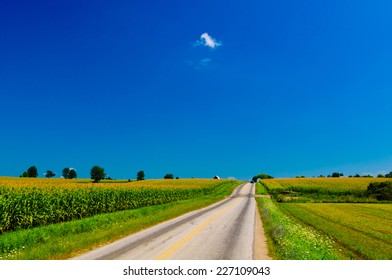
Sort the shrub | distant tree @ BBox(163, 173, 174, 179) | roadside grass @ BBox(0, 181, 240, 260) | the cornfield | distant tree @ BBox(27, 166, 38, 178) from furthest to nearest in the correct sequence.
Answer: distant tree @ BBox(163, 173, 174, 179) < distant tree @ BBox(27, 166, 38, 178) < the shrub < the cornfield < roadside grass @ BBox(0, 181, 240, 260)

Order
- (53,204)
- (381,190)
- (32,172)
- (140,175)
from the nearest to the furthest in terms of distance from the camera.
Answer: (53,204) < (381,190) < (32,172) < (140,175)

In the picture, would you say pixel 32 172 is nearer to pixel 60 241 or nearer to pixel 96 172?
pixel 96 172

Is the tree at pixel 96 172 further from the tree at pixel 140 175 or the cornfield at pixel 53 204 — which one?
the cornfield at pixel 53 204

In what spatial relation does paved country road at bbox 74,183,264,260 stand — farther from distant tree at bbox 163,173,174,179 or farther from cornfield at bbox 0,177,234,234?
distant tree at bbox 163,173,174,179

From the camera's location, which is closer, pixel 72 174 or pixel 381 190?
pixel 381 190

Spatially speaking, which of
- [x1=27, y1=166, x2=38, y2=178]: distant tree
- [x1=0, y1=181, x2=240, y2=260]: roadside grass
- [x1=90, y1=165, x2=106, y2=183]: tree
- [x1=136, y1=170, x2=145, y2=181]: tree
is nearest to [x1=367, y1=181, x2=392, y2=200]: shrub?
[x1=0, y1=181, x2=240, y2=260]: roadside grass

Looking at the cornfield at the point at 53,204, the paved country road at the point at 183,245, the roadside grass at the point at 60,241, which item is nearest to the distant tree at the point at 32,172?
the cornfield at the point at 53,204

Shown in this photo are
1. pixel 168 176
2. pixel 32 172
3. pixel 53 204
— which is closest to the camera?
pixel 53 204

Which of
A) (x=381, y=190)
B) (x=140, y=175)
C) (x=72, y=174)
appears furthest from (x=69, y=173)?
(x=381, y=190)

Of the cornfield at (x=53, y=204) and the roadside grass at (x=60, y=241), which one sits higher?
the cornfield at (x=53, y=204)

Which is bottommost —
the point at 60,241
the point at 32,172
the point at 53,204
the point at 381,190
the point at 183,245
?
the point at 381,190

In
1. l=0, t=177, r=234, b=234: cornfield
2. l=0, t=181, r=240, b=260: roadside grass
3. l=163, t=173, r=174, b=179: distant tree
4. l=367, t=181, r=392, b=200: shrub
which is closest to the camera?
l=0, t=181, r=240, b=260: roadside grass

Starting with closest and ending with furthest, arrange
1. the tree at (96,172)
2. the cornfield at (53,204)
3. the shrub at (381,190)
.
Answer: the cornfield at (53,204)
the shrub at (381,190)
the tree at (96,172)
